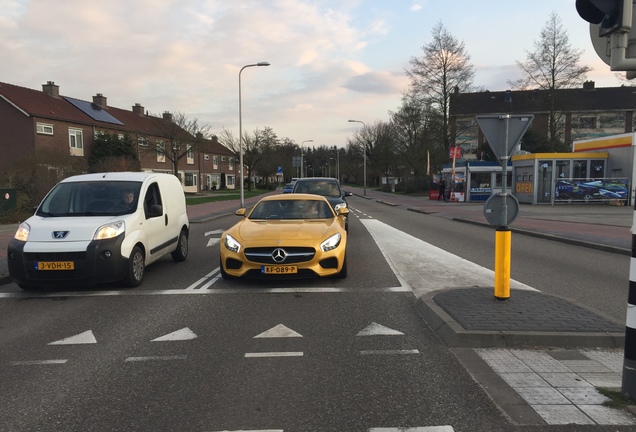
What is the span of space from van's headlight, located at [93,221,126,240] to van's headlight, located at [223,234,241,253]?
1563 mm

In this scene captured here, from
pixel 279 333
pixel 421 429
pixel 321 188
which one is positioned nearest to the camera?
pixel 421 429

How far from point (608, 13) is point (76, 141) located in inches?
1719

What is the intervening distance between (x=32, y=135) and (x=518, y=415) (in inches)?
1587

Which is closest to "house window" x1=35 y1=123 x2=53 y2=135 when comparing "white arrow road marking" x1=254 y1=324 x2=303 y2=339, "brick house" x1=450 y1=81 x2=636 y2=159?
"white arrow road marking" x1=254 y1=324 x2=303 y2=339

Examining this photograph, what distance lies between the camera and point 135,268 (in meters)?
7.43

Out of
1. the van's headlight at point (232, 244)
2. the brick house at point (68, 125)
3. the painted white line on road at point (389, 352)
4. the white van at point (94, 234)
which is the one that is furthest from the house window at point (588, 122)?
the painted white line on road at point (389, 352)

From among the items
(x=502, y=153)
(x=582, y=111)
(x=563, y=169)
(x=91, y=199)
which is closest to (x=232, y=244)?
(x=91, y=199)

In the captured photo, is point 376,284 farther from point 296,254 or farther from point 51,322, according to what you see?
point 51,322

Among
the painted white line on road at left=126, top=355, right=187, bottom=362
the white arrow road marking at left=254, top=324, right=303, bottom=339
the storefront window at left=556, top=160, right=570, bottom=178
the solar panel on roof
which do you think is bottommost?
the painted white line on road at left=126, top=355, right=187, bottom=362

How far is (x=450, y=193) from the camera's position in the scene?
34906 mm

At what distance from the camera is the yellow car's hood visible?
715 centimetres

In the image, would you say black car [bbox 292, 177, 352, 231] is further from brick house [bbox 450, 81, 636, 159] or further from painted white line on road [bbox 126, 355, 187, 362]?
brick house [bbox 450, 81, 636, 159]

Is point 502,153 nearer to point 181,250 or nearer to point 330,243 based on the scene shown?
point 330,243

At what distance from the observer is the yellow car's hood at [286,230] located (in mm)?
7148
